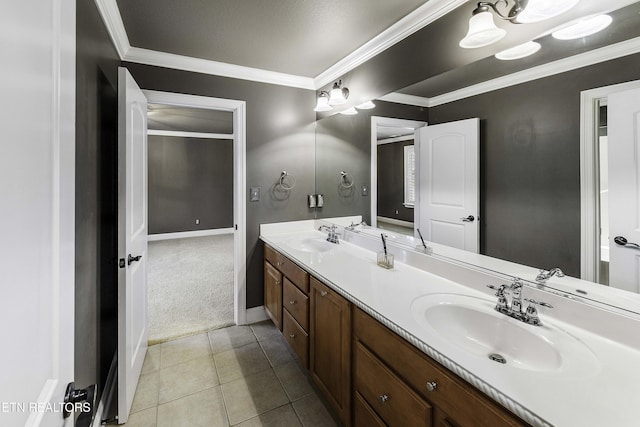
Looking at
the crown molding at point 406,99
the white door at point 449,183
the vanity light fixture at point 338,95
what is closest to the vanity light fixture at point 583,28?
the white door at point 449,183

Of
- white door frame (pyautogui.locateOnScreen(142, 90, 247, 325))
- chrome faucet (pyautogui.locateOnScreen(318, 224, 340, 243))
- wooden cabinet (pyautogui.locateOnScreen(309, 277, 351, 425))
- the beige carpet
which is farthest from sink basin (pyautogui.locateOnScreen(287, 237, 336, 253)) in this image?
the beige carpet

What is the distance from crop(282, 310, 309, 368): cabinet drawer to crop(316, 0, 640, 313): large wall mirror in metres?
1.22

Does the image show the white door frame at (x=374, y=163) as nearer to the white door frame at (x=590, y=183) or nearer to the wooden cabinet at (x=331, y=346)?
the wooden cabinet at (x=331, y=346)

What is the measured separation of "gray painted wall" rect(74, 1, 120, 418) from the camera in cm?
132

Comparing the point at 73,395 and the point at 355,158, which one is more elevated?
the point at 355,158

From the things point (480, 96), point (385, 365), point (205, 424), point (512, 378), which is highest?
point (480, 96)

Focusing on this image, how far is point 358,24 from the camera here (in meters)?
1.90

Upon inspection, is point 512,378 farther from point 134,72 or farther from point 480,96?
point 134,72

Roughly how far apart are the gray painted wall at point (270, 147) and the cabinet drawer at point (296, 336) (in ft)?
2.33

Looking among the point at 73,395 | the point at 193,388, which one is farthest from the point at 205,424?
the point at 73,395

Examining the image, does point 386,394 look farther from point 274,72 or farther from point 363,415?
point 274,72

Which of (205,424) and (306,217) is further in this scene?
(306,217)

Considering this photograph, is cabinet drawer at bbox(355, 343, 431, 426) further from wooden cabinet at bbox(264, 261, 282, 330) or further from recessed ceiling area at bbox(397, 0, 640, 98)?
recessed ceiling area at bbox(397, 0, 640, 98)

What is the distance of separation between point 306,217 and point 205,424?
6.12ft
